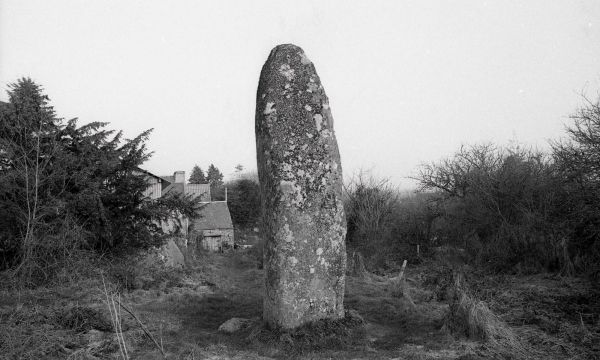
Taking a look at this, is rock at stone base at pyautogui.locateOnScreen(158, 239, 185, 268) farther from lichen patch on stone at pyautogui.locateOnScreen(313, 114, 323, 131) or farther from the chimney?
the chimney

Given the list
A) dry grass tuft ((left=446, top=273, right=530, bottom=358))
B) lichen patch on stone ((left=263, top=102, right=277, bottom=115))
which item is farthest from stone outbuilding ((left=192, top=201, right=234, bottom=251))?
dry grass tuft ((left=446, top=273, right=530, bottom=358))

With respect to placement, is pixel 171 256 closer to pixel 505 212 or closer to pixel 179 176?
pixel 505 212

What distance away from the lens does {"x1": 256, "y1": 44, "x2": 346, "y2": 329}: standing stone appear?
5.71m

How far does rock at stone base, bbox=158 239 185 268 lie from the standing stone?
7.86m

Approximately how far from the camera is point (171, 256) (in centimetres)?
1378

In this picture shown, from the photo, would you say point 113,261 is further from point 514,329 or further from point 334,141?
point 514,329

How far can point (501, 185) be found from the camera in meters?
14.0

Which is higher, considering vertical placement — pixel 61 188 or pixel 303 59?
pixel 303 59

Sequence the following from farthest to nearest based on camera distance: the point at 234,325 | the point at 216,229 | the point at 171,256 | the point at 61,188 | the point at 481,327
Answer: the point at 216,229
the point at 171,256
the point at 61,188
the point at 234,325
the point at 481,327

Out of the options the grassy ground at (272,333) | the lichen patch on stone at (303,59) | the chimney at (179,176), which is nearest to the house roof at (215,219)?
the chimney at (179,176)

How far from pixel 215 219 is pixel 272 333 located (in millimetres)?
30159

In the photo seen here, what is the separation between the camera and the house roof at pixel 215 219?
3384 centimetres

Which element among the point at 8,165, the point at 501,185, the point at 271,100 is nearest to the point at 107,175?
the point at 8,165

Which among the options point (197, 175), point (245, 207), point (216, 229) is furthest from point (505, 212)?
point (197, 175)
